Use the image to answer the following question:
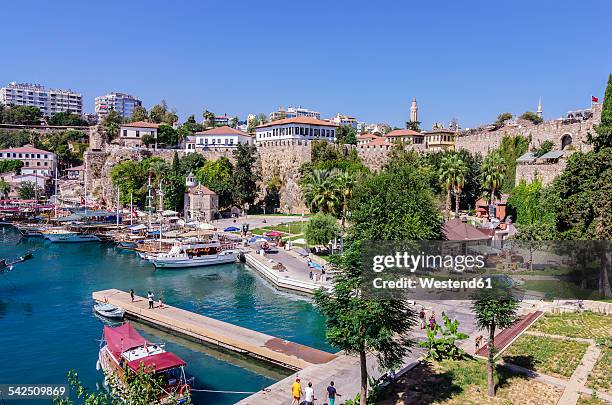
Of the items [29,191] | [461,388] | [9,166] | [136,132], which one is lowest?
[461,388]

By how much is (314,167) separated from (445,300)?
1552 inches

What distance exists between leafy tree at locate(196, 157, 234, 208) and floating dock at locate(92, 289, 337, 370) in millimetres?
36130

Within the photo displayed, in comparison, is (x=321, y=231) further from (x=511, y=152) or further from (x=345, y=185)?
(x=511, y=152)

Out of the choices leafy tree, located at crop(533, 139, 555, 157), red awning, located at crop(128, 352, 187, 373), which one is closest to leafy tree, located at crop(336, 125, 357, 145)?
leafy tree, located at crop(533, 139, 555, 157)

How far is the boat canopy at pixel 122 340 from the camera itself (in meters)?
20.0

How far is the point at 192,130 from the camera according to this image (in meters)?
107

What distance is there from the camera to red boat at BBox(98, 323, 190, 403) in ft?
Answer: 59.1

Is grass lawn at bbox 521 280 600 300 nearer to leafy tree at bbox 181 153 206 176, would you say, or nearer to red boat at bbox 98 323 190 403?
red boat at bbox 98 323 190 403

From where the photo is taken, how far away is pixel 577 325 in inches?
887

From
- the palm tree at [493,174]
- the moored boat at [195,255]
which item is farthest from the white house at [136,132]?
the palm tree at [493,174]

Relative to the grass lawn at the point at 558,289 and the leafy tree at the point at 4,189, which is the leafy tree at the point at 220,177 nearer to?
the leafy tree at the point at 4,189

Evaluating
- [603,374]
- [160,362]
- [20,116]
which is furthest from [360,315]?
[20,116]

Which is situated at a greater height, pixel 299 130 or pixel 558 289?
pixel 299 130

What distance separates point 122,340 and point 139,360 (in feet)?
7.18
